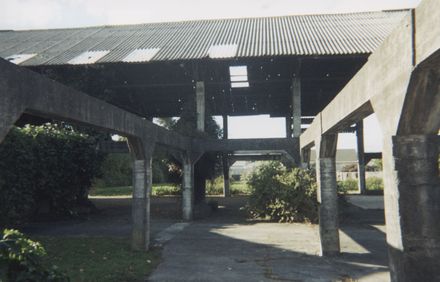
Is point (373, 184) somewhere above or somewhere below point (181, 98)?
below

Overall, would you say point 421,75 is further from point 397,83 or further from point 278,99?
point 278,99

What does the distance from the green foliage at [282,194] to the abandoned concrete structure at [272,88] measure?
806mm

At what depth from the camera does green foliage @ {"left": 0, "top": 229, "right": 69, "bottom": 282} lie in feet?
11.0

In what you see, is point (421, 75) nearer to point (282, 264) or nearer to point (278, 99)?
point (282, 264)

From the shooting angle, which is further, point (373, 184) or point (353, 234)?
point (373, 184)

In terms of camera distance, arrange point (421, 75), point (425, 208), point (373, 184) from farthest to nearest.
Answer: point (373, 184)
point (425, 208)
point (421, 75)

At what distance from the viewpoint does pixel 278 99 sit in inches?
860

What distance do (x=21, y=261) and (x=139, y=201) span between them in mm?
5661

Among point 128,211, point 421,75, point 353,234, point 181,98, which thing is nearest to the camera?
point 421,75

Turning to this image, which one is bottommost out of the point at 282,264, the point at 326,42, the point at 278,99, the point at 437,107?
the point at 282,264

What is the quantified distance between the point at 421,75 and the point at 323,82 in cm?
1662

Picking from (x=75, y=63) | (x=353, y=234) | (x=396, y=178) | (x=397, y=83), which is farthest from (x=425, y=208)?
(x=75, y=63)

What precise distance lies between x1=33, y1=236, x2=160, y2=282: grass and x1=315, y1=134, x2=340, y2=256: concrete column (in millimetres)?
3705

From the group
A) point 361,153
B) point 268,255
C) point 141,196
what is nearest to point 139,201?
point 141,196
